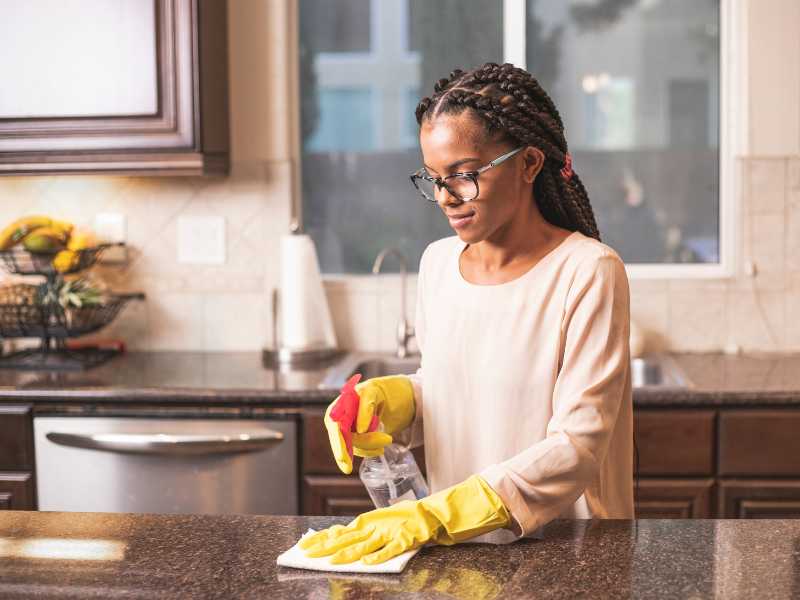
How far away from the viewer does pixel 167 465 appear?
103 inches

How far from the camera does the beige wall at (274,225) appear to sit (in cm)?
302

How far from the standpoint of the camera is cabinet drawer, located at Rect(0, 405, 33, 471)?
8.64ft

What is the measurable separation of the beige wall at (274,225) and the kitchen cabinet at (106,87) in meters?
0.25

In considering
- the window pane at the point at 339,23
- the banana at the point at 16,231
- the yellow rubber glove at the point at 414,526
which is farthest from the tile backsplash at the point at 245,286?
the yellow rubber glove at the point at 414,526

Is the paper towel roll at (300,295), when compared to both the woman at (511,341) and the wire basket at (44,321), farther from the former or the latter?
the woman at (511,341)

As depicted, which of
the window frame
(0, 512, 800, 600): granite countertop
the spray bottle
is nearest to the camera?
(0, 512, 800, 600): granite countertop

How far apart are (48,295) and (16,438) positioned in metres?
0.48

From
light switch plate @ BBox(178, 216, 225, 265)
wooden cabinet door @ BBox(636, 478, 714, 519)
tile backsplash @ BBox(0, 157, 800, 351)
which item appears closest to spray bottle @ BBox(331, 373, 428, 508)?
wooden cabinet door @ BBox(636, 478, 714, 519)

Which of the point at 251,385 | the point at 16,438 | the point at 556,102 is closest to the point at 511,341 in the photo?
the point at 251,385

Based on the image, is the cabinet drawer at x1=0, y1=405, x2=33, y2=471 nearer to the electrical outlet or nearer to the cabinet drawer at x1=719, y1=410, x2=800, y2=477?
the electrical outlet

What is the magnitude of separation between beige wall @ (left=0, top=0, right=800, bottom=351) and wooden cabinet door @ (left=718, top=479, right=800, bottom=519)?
0.70m

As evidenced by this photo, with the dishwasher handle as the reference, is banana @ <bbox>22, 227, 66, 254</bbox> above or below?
above

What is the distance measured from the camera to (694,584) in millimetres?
1200

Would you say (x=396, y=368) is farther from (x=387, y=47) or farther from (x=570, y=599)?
(x=570, y=599)
